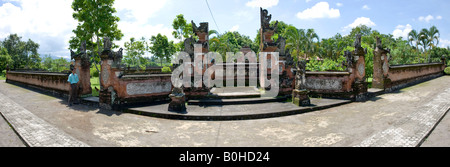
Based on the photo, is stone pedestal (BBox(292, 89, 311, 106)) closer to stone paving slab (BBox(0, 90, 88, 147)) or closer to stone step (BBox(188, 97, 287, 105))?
stone step (BBox(188, 97, 287, 105))

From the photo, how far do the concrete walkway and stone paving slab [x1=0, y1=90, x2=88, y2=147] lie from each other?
0.16 metres

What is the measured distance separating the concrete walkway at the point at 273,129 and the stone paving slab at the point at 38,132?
0.54ft

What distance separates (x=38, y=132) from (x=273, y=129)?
701cm

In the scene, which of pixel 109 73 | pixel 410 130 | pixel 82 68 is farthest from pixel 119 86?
pixel 410 130

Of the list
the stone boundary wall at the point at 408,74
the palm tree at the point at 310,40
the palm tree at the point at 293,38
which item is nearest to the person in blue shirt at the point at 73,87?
the stone boundary wall at the point at 408,74

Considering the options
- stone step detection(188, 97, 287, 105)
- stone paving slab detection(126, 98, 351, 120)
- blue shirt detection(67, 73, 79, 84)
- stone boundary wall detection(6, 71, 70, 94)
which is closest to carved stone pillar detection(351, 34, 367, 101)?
stone paving slab detection(126, 98, 351, 120)

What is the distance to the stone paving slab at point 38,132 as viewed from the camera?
5410mm

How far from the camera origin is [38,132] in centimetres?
623

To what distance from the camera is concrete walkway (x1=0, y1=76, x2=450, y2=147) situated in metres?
5.62

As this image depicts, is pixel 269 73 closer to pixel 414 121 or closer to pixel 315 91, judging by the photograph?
pixel 315 91

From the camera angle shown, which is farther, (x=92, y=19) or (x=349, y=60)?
(x=92, y=19)

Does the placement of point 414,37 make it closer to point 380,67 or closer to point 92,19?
point 380,67

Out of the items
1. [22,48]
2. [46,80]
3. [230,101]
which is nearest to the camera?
[230,101]

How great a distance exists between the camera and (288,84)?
36.8 feet
